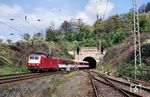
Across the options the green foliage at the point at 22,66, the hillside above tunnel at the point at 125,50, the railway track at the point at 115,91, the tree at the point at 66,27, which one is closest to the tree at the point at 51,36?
the tree at the point at 66,27

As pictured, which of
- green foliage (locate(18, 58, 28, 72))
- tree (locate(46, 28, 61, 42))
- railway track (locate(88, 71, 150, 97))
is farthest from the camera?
tree (locate(46, 28, 61, 42))

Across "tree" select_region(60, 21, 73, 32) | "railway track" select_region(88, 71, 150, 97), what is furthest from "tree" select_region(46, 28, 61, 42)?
"railway track" select_region(88, 71, 150, 97)

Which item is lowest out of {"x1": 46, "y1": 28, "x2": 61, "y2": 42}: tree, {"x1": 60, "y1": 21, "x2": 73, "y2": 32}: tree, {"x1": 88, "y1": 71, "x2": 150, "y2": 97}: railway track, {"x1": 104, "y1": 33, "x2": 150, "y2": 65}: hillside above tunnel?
{"x1": 88, "y1": 71, "x2": 150, "y2": 97}: railway track

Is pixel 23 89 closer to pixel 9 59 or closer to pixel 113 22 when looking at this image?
pixel 9 59

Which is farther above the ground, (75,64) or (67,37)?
(67,37)

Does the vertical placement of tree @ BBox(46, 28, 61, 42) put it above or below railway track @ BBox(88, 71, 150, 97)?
above

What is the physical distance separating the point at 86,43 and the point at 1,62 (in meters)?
73.1

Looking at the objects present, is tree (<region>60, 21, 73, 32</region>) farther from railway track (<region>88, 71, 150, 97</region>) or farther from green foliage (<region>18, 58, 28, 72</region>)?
railway track (<region>88, 71, 150, 97</region>)

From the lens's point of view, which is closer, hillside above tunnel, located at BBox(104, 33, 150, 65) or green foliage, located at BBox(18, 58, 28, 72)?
green foliage, located at BBox(18, 58, 28, 72)

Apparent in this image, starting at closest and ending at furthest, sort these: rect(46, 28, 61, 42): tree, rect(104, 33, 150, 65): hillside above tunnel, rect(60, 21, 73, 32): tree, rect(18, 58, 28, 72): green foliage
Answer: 1. rect(18, 58, 28, 72): green foliage
2. rect(104, 33, 150, 65): hillside above tunnel
3. rect(46, 28, 61, 42): tree
4. rect(60, 21, 73, 32): tree

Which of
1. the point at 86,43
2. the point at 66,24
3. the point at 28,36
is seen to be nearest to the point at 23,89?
the point at 28,36

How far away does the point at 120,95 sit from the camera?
21.0 metres

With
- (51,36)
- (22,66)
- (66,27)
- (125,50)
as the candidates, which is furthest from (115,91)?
(66,27)

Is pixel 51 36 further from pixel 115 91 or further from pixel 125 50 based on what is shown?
pixel 115 91
